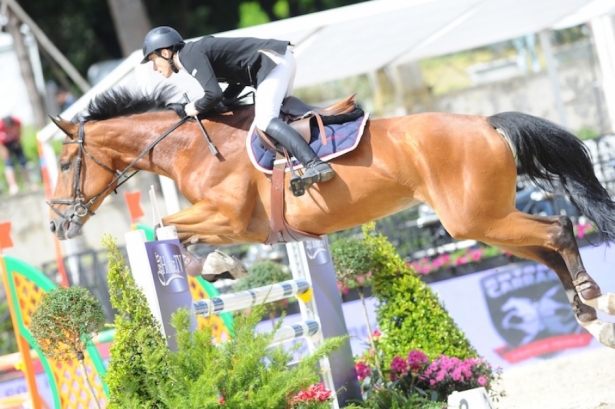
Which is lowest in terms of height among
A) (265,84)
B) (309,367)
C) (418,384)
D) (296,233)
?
(418,384)

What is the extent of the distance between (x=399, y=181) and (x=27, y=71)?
41.0 feet

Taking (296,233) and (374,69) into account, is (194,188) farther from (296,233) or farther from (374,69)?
(374,69)

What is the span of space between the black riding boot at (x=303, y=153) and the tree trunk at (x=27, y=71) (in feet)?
37.8

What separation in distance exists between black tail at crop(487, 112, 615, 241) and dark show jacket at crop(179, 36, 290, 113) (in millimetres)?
1199

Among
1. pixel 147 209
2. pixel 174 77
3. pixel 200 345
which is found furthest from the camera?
pixel 147 209

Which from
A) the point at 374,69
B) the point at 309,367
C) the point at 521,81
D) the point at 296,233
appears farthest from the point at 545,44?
the point at 309,367

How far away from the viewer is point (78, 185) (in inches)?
191

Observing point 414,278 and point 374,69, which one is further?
point 374,69

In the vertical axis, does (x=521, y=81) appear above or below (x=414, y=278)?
above

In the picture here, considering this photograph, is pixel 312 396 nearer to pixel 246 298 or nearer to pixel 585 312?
pixel 246 298

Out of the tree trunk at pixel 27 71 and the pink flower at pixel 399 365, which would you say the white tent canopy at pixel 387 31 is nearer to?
the pink flower at pixel 399 365

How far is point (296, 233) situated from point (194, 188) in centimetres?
61

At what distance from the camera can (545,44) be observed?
33.7ft

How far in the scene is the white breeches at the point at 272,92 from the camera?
14.4 feet
